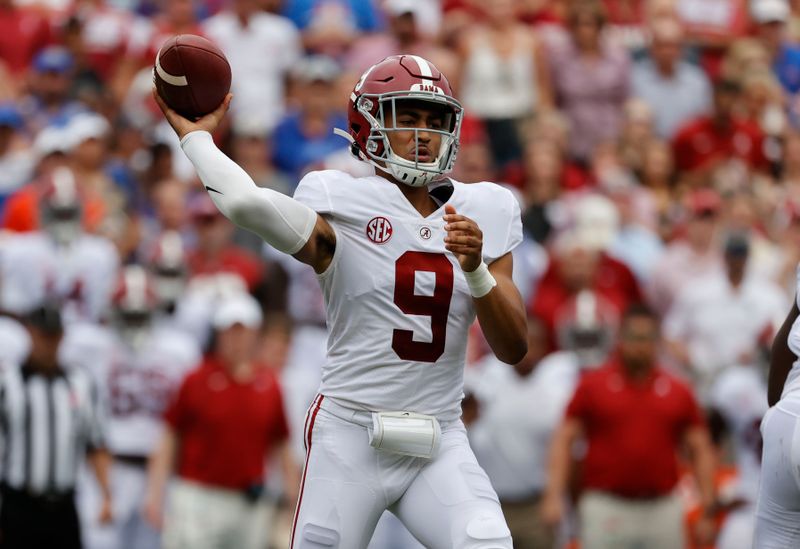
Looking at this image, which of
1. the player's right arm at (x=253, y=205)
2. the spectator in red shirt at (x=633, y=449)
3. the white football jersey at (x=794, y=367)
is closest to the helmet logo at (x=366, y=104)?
the player's right arm at (x=253, y=205)

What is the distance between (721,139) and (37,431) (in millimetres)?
5511

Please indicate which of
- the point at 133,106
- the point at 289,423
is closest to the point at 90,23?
the point at 133,106

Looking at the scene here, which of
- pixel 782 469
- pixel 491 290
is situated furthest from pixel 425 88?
pixel 782 469

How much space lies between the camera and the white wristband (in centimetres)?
466

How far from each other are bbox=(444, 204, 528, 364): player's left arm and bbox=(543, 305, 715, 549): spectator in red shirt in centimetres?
377

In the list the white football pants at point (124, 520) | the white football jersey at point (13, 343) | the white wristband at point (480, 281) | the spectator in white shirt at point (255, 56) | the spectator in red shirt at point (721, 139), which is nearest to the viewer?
the white wristband at point (480, 281)

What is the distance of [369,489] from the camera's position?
4820 mm

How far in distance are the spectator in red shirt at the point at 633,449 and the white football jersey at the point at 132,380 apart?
7.61ft

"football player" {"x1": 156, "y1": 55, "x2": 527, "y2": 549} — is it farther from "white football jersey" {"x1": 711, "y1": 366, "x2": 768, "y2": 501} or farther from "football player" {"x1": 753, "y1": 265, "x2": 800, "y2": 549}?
"white football jersey" {"x1": 711, "y1": 366, "x2": 768, "y2": 501}

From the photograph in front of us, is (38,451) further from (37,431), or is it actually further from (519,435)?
(519,435)

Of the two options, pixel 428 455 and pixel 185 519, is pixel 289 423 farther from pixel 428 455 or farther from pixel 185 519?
pixel 428 455

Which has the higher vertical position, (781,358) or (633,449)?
(781,358)

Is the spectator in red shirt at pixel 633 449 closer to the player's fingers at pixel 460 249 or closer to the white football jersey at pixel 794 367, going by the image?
the white football jersey at pixel 794 367

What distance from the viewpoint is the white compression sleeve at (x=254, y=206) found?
15.1ft
